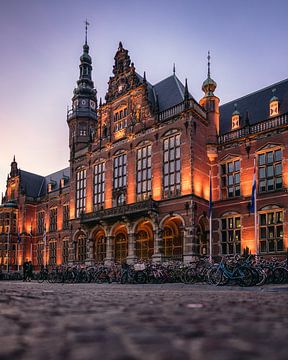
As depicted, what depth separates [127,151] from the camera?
31.1m

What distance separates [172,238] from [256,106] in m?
11.5

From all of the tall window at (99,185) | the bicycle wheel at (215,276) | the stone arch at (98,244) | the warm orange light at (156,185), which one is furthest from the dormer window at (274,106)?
the stone arch at (98,244)

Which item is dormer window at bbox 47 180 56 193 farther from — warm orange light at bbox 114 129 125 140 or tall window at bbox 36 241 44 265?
warm orange light at bbox 114 129 125 140

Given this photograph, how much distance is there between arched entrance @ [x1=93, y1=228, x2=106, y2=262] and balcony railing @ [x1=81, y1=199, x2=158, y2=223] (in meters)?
1.56

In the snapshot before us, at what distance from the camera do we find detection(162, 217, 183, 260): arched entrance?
26498 mm

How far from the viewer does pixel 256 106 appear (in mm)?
29141

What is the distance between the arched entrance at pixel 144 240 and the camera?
28.7 meters

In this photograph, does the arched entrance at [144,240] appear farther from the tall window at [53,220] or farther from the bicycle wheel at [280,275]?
the tall window at [53,220]

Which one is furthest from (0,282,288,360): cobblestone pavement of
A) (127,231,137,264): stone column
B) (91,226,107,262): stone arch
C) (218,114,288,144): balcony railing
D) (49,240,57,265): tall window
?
(49,240,57,265): tall window

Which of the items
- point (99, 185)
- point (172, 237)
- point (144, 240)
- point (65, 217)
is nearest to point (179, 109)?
point (172, 237)

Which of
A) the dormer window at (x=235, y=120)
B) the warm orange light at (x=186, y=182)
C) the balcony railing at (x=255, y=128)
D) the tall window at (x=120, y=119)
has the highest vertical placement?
the tall window at (x=120, y=119)

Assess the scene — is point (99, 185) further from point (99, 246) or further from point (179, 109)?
point (179, 109)

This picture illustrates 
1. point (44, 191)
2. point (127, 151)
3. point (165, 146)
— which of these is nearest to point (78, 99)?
point (44, 191)

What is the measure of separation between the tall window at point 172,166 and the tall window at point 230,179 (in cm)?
315
